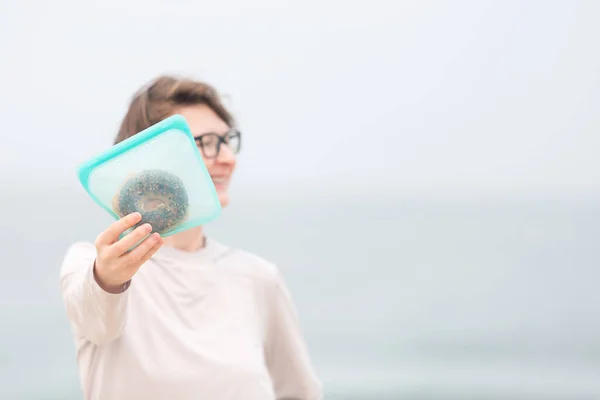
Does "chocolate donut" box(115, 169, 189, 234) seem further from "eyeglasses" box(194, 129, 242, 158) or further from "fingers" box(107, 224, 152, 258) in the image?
"eyeglasses" box(194, 129, 242, 158)

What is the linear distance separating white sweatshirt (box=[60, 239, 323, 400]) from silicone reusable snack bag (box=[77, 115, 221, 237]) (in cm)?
6

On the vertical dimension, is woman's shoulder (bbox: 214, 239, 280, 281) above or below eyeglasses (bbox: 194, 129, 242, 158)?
below

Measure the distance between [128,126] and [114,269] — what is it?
227 millimetres

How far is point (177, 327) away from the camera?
2.10 ft

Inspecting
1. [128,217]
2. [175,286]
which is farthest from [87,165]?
[175,286]

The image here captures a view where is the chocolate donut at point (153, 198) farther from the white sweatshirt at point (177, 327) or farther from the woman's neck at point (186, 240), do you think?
the woman's neck at point (186, 240)

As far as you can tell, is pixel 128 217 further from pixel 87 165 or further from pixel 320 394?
pixel 320 394

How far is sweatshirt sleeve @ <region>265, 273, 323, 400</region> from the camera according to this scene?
2.43ft

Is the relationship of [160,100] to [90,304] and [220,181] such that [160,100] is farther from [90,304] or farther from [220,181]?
[90,304]

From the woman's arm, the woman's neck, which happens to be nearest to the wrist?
the woman's arm

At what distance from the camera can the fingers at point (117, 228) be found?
1.66ft

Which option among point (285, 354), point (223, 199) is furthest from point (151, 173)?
point (285, 354)

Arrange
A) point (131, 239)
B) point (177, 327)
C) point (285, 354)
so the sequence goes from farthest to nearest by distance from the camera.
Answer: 1. point (285, 354)
2. point (177, 327)
3. point (131, 239)

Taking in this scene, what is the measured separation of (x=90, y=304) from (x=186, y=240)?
0.54 feet
